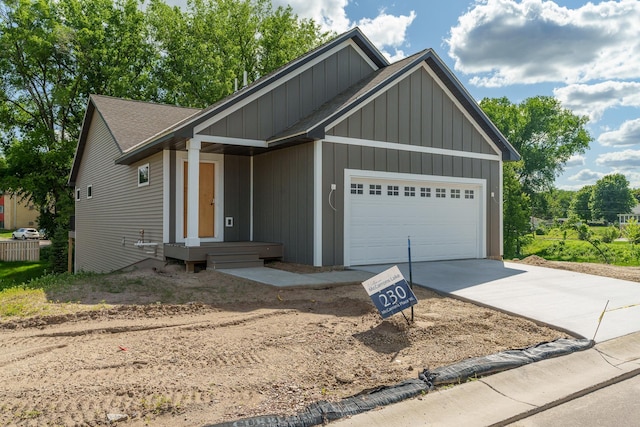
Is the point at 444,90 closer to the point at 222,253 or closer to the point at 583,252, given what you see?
the point at 222,253

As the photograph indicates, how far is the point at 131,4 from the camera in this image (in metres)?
25.8

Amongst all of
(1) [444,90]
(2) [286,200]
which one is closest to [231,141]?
(2) [286,200]

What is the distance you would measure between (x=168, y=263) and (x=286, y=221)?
2930 millimetres

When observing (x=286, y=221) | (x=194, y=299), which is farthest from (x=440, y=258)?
(x=194, y=299)

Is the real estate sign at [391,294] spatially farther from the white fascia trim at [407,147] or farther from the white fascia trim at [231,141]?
the white fascia trim at [231,141]

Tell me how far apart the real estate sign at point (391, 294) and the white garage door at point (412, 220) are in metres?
4.53

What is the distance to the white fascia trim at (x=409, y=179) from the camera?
10.3 m

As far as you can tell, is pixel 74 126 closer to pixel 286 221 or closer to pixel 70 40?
pixel 70 40

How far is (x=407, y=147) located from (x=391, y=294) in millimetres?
6352

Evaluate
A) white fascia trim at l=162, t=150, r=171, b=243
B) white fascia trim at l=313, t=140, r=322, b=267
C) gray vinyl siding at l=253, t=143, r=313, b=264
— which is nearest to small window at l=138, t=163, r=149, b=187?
white fascia trim at l=162, t=150, r=171, b=243

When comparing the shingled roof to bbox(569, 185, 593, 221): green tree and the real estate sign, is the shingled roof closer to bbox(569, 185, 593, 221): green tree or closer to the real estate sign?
the real estate sign

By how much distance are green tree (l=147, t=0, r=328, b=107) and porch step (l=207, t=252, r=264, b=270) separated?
17.1 m

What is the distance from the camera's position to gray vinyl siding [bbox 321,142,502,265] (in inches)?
393

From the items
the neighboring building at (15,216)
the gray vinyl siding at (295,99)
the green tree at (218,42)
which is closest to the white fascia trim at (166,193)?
the gray vinyl siding at (295,99)
